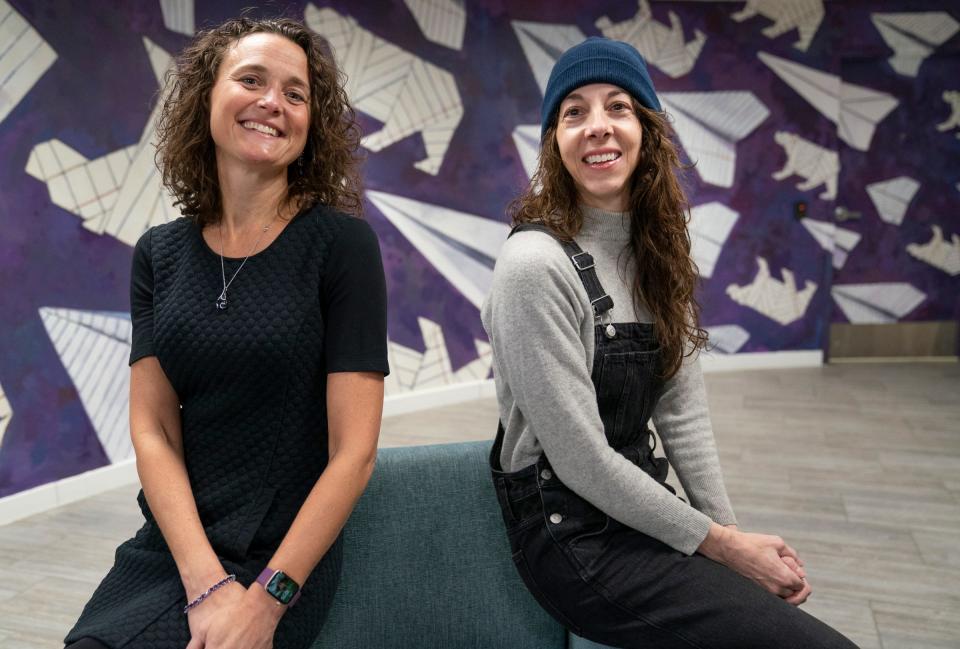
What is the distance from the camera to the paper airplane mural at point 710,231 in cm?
616

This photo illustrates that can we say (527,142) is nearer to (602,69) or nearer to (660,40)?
(660,40)

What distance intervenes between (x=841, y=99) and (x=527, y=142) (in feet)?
9.30

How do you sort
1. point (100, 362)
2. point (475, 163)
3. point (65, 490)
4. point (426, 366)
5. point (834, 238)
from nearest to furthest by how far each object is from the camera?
point (65, 490)
point (100, 362)
point (426, 366)
point (475, 163)
point (834, 238)

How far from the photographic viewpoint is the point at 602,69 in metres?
1.45

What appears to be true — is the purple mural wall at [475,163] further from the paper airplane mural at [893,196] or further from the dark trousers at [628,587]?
the dark trousers at [628,587]

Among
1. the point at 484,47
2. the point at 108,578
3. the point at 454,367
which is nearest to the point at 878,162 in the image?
the point at 484,47

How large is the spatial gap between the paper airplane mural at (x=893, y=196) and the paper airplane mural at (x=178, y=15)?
5.33m

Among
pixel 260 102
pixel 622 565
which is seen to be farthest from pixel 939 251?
pixel 260 102

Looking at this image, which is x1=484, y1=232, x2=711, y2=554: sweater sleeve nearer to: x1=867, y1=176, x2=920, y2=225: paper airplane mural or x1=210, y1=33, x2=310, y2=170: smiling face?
x1=210, y1=33, x2=310, y2=170: smiling face

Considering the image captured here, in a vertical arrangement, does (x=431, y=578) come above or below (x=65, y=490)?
above

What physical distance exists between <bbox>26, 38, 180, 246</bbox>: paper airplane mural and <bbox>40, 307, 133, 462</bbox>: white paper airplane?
1.29ft

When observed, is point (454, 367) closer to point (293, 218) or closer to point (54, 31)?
point (54, 31)

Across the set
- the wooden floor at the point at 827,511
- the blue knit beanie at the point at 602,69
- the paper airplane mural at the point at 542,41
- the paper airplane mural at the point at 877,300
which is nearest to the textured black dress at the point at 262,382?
the blue knit beanie at the point at 602,69

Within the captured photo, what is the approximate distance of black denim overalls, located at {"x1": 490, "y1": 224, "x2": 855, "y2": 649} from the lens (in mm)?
1201
